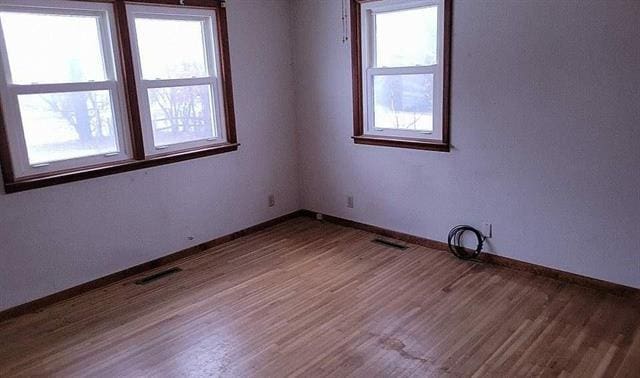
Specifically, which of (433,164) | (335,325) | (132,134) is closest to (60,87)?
(132,134)

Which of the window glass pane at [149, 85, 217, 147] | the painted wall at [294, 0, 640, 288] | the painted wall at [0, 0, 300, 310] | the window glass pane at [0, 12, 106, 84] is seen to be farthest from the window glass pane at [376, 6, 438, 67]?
the window glass pane at [0, 12, 106, 84]

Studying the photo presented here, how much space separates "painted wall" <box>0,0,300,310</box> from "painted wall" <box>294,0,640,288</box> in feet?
2.56

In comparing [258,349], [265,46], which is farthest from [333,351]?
[265,46]

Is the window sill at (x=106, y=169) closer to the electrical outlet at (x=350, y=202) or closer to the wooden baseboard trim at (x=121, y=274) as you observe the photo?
the wooden baseboard trim at (x=121, y=274)

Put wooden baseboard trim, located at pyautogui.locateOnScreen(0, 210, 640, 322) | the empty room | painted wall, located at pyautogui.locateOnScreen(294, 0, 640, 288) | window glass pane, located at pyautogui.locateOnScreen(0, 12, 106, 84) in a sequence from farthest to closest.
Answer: wooden baseboard trim, located at pyautogui.locateOnScreen(0, 210, 640, 322), window glass pane, located at pyautogui.locateOnScreen(0, 12, 106, 84), painted wall, located at pyautogui.locateOnScreen(294, 0, 640, 288), the empty room

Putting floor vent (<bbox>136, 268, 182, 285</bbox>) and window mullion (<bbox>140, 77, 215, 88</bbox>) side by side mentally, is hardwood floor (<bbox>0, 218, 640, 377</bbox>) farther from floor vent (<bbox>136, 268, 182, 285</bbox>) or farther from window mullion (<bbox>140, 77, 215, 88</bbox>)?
window mullion (<bbox>140, 77, 215, 88</bbox>)

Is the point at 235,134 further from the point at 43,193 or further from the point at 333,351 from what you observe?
the point at 333,351

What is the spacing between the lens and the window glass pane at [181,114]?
156 inches

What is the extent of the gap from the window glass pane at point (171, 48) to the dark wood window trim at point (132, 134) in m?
0.14

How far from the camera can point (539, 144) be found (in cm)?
340

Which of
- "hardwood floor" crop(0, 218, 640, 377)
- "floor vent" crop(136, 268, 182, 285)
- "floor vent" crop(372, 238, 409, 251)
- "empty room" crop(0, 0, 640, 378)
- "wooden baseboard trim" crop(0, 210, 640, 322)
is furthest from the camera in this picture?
"floor vent" crop(372, 238, 409, 251)

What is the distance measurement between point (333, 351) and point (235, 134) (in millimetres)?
2363

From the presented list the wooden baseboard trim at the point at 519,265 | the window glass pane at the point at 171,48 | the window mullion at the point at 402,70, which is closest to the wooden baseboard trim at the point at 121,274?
the wooden baseboard trim at the point at 519,265

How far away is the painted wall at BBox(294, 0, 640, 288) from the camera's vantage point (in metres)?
3.05
